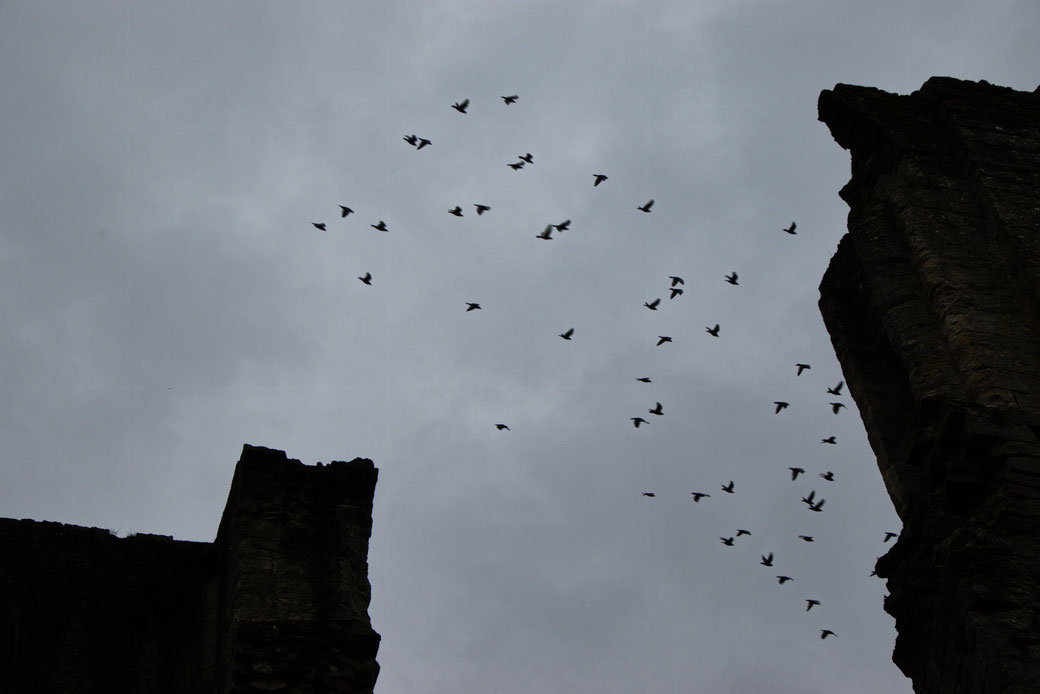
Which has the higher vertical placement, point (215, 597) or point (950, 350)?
point (950, 350)

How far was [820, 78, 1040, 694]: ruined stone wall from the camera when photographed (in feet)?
25.7

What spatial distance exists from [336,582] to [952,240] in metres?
5.27

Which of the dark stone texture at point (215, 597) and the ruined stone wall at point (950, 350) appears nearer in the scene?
the ruined stone wall at point (950, 350)

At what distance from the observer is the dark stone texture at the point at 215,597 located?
836 cm

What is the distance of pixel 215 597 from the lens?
9.56 m

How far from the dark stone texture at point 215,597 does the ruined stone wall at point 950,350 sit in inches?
147

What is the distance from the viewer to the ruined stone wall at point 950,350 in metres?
7.84

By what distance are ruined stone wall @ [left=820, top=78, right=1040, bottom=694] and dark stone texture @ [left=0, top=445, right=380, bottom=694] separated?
147 inches

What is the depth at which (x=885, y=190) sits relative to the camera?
34.2 ft

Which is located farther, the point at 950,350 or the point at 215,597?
the point at 215,597

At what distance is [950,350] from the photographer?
9.13 m

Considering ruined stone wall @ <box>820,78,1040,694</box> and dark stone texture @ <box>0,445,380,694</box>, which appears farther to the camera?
dark stone texture @ <box>0,445,380,694</box>

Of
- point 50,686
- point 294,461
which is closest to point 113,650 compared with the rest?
point 50,686

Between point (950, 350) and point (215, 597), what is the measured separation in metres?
5.66
